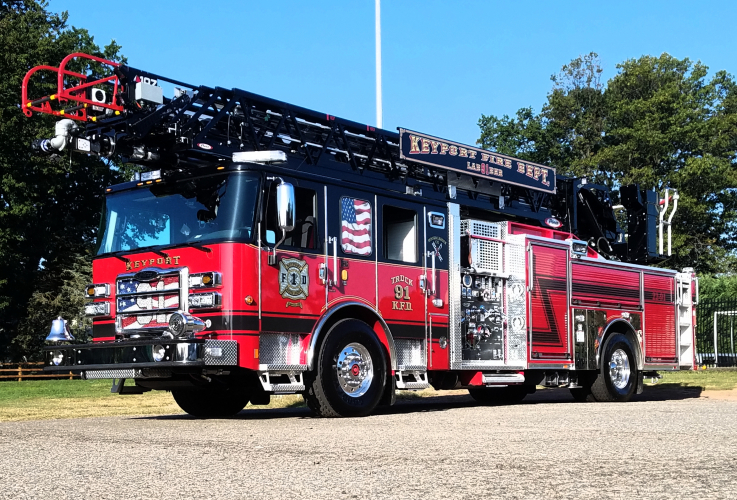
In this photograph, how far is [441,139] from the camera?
13.0 metres

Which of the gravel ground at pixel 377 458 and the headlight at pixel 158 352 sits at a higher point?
the headlight at pixel 158 352

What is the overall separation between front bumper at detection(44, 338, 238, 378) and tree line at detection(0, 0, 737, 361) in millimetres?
20934

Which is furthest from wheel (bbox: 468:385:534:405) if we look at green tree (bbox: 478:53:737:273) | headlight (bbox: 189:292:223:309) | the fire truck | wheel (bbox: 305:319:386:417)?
green tree (bbox: 478:53:737:273)

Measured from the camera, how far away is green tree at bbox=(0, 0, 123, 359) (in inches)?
1387

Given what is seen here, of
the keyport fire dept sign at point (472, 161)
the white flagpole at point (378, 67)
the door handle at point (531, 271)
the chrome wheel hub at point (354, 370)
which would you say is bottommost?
the chrome wheel hub at point (354, 370)

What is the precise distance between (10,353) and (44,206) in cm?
656

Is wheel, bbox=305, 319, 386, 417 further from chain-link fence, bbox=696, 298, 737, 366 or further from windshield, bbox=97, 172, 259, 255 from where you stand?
chain-link fence, bbox=696, 298, 737, 366

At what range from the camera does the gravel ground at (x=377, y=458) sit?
17.3ft

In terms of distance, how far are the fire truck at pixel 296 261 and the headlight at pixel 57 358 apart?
22 mm

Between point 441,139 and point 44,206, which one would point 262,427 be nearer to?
point 441,139

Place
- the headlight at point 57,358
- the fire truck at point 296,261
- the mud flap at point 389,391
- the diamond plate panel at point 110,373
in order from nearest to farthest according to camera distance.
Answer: the diamond plate panel at point 110,373 → the fire truck at point 296,261 → the headlight at point 57,358 → the mud flap at point 389,391

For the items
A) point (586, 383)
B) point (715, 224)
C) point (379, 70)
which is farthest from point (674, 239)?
point (586, 383)

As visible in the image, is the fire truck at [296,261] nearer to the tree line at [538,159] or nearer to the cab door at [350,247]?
the cab door at [350,247]

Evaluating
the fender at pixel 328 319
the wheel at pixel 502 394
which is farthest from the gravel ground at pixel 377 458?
the wheel at pixel 502 394
